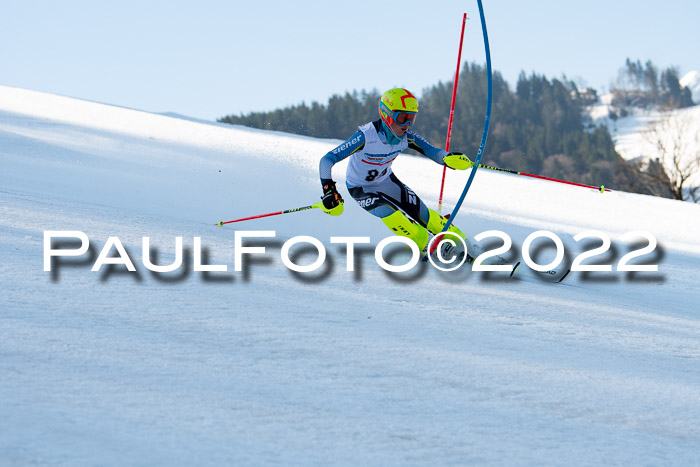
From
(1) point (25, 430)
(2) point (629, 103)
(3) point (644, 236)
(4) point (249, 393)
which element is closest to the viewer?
(1) point (25, 430)

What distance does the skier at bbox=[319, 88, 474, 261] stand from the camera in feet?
16.8

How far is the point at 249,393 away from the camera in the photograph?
219 cm

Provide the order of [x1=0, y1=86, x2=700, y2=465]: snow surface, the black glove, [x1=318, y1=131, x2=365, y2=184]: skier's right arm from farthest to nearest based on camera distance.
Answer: [x1=318, y1=131, x2=365, y2=184]: skier's right arm, the black glove, [x1=0, y1=86, x2=700, y2=465]: snow surface

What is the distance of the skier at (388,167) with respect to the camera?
5.13 meters

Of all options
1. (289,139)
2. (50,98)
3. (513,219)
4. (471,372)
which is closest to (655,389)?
(471,372)

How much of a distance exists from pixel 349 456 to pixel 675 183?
2554cm

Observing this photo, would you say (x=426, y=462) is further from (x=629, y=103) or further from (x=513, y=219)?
(x=629, y=103)

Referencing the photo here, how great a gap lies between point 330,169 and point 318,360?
2.69 metres

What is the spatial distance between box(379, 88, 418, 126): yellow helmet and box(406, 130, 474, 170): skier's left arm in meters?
0.28
